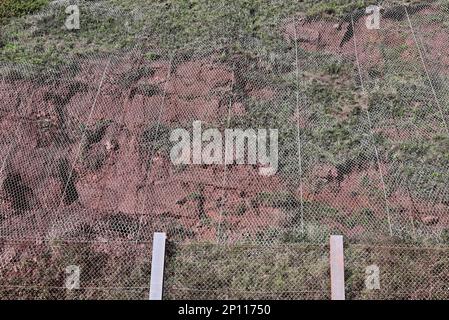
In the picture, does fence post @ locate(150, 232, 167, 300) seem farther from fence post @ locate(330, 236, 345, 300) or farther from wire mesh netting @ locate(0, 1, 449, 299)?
fence post @ locate(330, 236, 345, 300)

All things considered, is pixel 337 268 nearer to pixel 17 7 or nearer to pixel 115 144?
pixel 115 144

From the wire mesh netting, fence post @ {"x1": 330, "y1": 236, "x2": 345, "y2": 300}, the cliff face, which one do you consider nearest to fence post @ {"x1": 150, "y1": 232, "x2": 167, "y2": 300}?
the wire mesh netting

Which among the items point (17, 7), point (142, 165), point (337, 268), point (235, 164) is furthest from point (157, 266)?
point (17, 7)

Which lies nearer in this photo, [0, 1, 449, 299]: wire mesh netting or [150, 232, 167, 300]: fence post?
[150, 232, 167, 300]: fence post

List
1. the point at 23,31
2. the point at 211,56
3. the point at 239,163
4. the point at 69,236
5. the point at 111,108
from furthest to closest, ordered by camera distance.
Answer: the point at 23,31, the point at 211,56, the point at 111,108, the point at 239,163, the point at 69,236

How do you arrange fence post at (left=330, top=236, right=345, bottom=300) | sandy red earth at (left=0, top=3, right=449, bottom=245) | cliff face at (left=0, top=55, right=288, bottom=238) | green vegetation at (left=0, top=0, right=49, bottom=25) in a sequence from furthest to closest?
green vegetation at (left=0, top=0, right=49, bottom=25), cliff face at (left=0, top=55, right=288, bottom=238), sandy red earth at (left=0, top=3, right=449, bottom=245), fence post at (left=330, top=236, right=345, bottom=300)

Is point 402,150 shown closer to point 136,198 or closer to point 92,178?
point 136,198

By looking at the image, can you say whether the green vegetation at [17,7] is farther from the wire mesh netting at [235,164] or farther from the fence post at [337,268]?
the fence post at [337,268]
